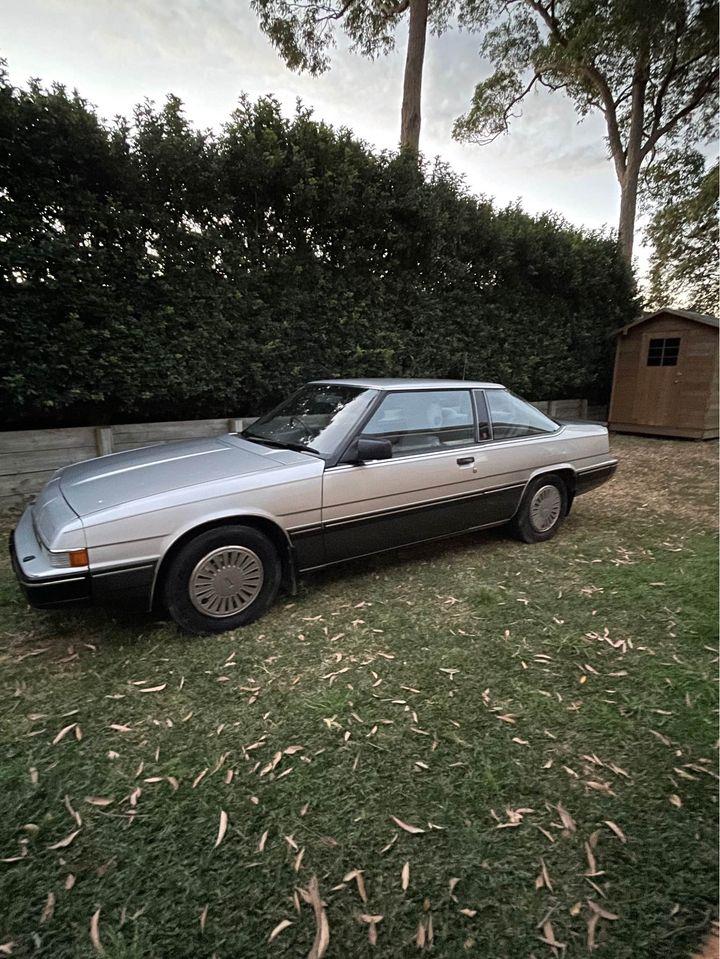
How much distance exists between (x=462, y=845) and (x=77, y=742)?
168cm

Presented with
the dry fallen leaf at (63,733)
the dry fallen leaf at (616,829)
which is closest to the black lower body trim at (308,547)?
the dry fallen leaf at (63,733)

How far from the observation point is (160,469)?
2.94 meters

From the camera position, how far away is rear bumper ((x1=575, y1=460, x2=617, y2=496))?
4.51m

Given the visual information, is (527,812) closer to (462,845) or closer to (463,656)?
(462,845)

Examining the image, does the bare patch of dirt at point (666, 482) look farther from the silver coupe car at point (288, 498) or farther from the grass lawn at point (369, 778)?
the grass lawn at point (369, 778)

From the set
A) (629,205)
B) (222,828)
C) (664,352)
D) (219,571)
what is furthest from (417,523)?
(629,205)

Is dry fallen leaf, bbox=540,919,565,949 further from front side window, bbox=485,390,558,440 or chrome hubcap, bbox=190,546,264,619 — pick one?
front side window, bbox=485,390,558,440

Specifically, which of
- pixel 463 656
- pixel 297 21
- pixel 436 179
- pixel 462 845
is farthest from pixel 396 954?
pixel 297 21

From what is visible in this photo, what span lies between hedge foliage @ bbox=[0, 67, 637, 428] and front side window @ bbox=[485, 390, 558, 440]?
3.72 m

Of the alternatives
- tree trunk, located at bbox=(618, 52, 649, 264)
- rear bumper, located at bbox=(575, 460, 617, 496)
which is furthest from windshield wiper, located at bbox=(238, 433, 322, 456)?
tree trunk, located at bbox=(618, 52, 649, 264)

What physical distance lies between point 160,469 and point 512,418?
9.90ft

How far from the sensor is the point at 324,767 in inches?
74.4

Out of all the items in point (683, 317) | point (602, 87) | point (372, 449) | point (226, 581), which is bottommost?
point (226, 581)

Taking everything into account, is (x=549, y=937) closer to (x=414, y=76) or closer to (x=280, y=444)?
(x=280, y=444)
